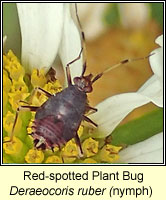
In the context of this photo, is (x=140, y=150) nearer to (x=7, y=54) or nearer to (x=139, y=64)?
(x=7, y=54)

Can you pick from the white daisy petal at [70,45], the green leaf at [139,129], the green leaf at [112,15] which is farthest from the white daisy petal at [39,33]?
the green leaf at [112,15]

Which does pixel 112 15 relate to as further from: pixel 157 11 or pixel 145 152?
pixel 145 152

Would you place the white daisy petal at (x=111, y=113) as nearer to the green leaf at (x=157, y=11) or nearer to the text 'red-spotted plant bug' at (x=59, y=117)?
the text 'red-spotted plant bug' at (x=59, y=117)

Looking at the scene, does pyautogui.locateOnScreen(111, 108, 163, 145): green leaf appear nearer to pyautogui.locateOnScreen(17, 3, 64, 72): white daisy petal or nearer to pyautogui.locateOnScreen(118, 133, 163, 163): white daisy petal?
pyautogui.locateOnScreen(118, 133, 163, 163): white daisy petal

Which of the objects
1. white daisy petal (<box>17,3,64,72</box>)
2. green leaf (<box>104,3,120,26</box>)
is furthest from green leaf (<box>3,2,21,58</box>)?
green leaf (<box>104,3,120,26</box>)

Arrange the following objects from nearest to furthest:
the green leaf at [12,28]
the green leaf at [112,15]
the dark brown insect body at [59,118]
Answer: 1. the dark brown insect body at [59,118]
2. the green leaf at [12,28]
3. the green leaf at [112,15]

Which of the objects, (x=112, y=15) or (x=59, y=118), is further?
(x=112, y=15)

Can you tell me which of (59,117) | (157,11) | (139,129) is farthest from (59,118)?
(157,11)

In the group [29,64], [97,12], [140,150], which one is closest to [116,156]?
Answer: [140,150]
